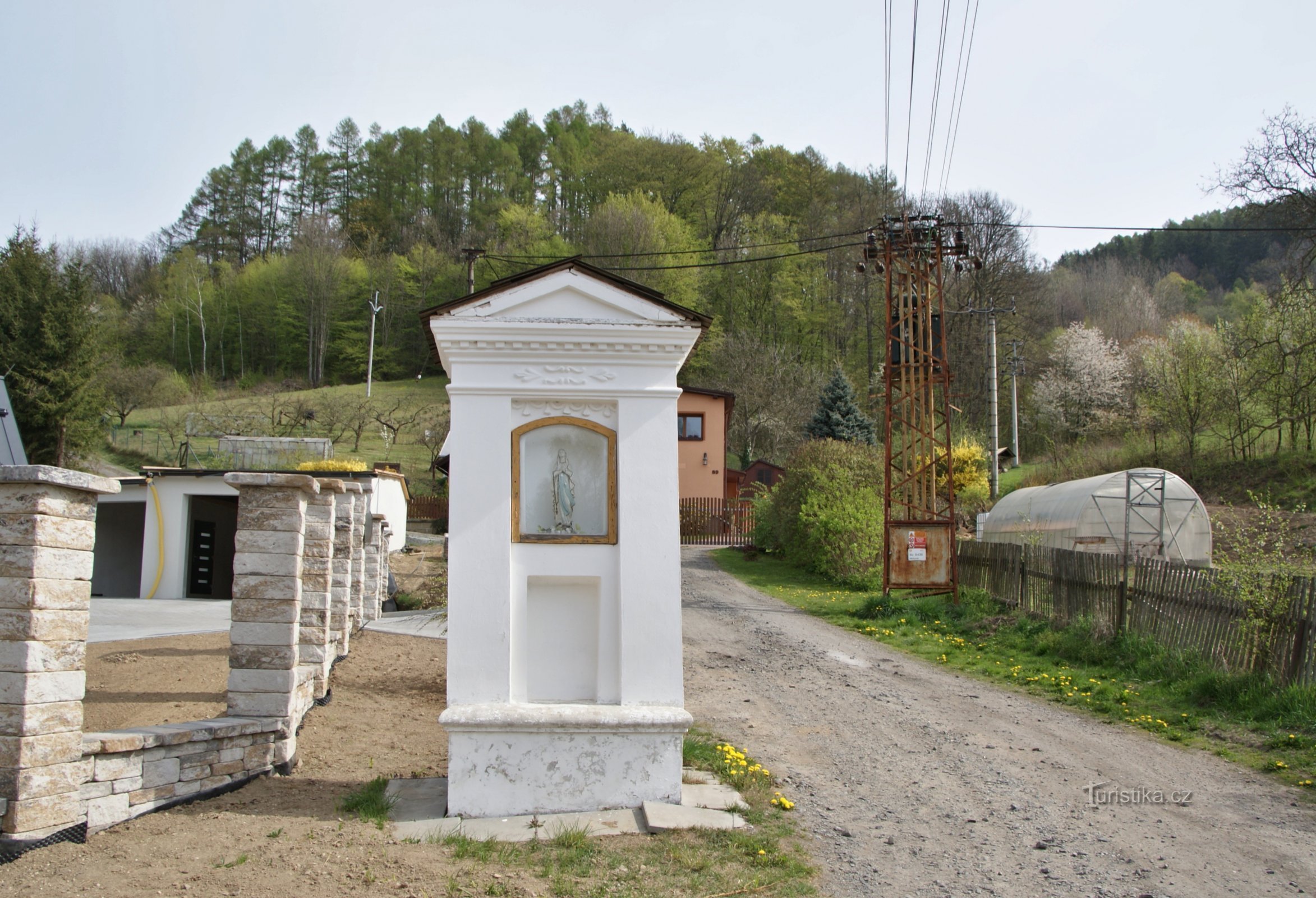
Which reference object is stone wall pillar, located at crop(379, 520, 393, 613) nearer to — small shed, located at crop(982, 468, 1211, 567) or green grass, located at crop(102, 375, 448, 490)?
small shed, located at crop(982, 468, 1211, 567)

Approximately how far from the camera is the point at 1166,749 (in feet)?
23.8

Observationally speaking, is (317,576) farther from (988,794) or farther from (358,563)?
(988,794)

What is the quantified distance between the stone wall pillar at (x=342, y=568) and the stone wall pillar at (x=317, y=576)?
5.24 feet

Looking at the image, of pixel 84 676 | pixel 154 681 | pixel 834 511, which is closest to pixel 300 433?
pixel 834 511

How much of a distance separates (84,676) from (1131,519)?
18.1 meters

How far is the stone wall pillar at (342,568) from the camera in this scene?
32.4 ft

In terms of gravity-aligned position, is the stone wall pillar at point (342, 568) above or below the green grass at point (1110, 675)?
above

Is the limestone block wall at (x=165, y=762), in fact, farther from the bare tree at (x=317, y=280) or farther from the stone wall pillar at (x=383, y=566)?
the bare tree at (x=317, y=280)

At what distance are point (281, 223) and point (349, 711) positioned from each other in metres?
60.5

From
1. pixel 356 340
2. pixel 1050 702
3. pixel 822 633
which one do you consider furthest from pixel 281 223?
pixel 1050 702

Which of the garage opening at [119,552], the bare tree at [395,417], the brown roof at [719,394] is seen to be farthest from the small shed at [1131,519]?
the bare tree at [395,417]

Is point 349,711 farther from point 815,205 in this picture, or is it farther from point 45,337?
point 815,205

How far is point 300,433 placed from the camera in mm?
39281

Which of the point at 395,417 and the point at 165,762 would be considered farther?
the point at 395,417
